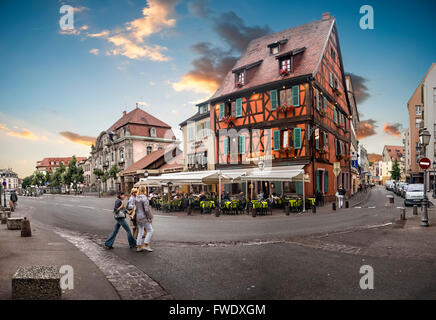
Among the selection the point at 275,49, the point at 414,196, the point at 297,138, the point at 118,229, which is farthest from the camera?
the point at 275,49

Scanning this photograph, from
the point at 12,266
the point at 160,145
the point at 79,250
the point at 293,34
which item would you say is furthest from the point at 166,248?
the point at 160,145

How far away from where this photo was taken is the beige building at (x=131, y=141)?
182 feet

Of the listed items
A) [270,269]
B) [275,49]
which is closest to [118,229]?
[270,269]

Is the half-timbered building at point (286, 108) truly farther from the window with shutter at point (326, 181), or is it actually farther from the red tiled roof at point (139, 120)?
the red tiled roof at point (139, 120)

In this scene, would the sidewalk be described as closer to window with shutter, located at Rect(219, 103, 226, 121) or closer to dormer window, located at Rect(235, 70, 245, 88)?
window with shutter, located at Rect(219, 103, 226, 121)

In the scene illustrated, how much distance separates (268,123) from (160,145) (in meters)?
36.9

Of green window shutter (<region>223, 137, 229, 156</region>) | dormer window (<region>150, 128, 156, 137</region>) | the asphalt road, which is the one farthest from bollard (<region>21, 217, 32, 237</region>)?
dormer window (<region>150, 128, 156, 137</region>)

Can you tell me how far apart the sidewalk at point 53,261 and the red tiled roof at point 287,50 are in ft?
66.1

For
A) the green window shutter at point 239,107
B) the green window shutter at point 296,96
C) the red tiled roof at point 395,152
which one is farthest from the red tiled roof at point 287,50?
the red tiled roof at point 395,152

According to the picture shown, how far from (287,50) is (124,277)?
83.8ft

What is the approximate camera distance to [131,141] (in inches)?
2184

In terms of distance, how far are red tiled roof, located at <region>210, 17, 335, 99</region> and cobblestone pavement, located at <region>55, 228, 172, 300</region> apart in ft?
65.2

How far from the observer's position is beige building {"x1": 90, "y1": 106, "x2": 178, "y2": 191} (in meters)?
55.5

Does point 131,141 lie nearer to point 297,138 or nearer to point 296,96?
point 296,96
